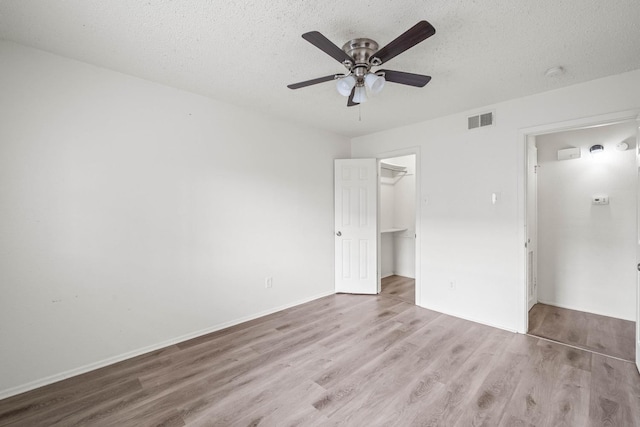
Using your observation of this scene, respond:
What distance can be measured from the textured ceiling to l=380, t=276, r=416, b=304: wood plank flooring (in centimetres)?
282

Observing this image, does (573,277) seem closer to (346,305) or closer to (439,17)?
(346,305)

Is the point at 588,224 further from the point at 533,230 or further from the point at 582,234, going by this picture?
the point at 533,230

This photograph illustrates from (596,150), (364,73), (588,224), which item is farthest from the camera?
(588,224)

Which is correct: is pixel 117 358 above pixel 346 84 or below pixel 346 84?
below

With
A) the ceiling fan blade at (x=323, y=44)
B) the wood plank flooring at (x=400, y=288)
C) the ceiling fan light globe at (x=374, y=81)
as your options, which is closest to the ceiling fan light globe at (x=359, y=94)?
the ceiling fan light globe at (x=374, y=81)

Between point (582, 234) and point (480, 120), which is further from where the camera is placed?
point (582, 234)

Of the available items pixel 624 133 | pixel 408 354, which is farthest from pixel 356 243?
pixel 624 133

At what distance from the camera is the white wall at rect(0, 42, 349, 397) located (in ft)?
6.64

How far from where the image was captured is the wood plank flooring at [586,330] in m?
2.58

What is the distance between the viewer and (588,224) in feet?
11.4

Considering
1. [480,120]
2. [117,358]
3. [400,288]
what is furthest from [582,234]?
[117,358]

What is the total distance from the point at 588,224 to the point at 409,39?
365 cm

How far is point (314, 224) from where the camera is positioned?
160 inches

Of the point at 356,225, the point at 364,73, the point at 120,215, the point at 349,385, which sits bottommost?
the point at 349,385
